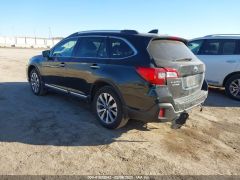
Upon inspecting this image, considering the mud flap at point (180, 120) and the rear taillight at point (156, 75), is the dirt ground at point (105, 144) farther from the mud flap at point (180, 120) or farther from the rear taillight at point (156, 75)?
the rear taillight at point (156, 75)

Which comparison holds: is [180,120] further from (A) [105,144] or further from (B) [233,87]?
(B) [233,87]

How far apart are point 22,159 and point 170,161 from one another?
7.09 feet

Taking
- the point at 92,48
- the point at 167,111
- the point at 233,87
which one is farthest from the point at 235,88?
the point at 92,48

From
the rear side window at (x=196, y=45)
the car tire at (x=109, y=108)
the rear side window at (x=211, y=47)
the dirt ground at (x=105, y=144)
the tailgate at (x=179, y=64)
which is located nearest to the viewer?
the dirt ground at (x=105, y=144)

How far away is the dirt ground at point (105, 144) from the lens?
3770 millimetres

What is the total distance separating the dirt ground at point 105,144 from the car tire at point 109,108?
0.17 metres

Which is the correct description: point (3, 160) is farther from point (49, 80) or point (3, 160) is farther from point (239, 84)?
point (239, 84)

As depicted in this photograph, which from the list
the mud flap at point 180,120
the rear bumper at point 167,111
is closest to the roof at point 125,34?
the rear bumper at point 167,111

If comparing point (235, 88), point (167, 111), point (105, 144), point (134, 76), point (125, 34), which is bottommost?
point (105, 144)

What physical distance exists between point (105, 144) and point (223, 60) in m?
5.21

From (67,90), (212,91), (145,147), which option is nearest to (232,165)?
(145,147)

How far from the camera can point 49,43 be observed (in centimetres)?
7112

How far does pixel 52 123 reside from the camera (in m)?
5.30

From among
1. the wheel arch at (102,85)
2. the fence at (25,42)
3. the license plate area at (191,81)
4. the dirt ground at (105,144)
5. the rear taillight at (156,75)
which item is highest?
the rear taillight at (156,75)
